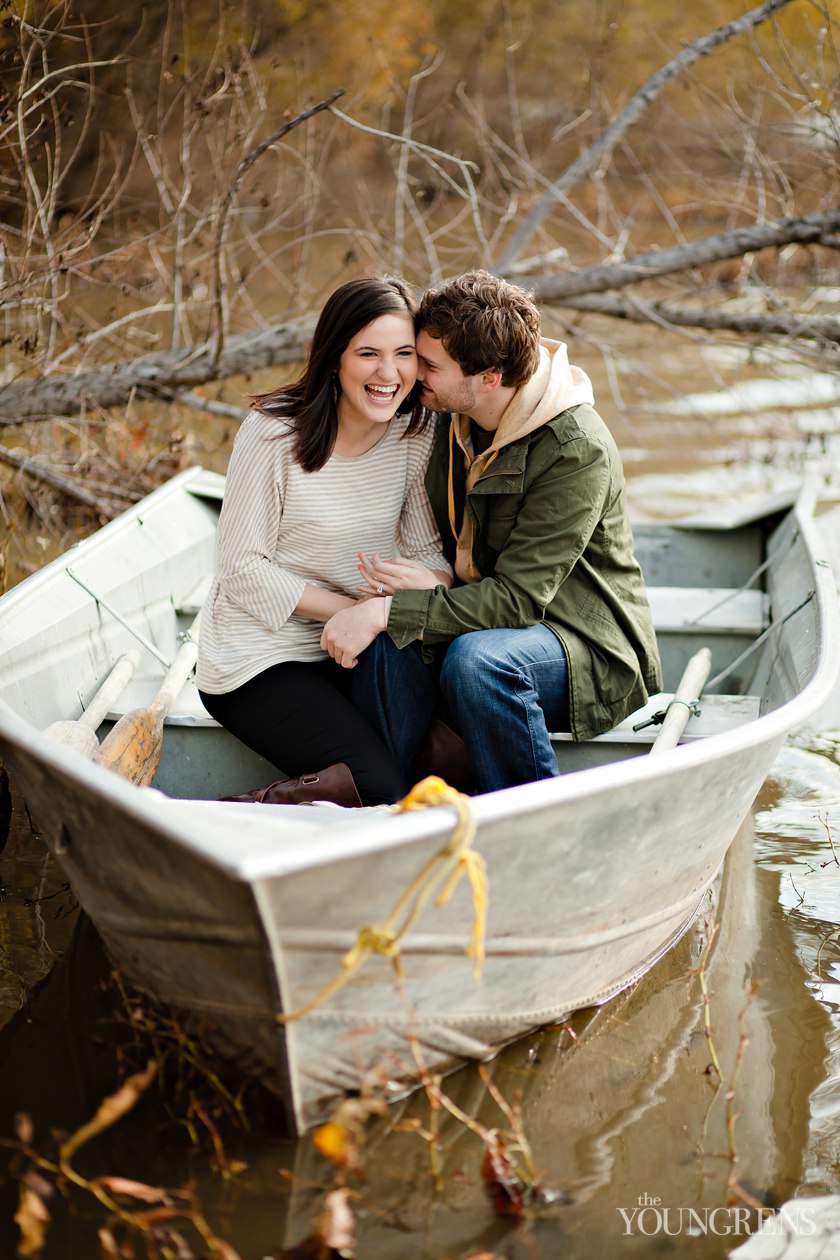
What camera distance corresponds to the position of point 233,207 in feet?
16.6

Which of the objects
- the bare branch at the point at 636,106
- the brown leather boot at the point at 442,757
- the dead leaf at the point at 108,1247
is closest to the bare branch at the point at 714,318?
the bare branch at the point at 636,106

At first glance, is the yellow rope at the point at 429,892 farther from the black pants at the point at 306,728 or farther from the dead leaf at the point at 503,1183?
the black pants at the point at 306,728

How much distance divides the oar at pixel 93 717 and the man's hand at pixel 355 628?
56cm

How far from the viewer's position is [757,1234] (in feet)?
6.75

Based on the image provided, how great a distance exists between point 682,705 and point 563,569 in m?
0.55

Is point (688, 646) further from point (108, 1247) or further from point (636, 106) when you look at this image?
point (636, 106)

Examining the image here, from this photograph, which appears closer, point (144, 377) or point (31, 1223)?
point (31, 1223)

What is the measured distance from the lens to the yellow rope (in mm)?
1864

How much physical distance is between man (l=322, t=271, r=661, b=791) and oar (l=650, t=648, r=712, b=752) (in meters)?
0.11

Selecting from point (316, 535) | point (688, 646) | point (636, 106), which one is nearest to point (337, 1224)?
point (316, 535)

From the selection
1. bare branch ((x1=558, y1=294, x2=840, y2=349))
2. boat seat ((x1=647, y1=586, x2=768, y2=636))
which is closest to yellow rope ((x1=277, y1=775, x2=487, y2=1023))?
boat seat ((x1=647, y1=586, x2=768, y2=636))

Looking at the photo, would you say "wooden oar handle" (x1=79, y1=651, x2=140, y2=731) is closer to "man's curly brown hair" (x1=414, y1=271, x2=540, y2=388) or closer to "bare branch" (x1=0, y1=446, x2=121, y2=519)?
"man's curly brown hair" (x1=414, y1=271, x2=540, y2=388)

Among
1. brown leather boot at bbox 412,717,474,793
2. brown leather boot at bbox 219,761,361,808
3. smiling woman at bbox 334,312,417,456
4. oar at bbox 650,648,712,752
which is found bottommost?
oar at bbox 650,648,712,752

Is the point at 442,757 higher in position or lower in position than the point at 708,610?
higher
